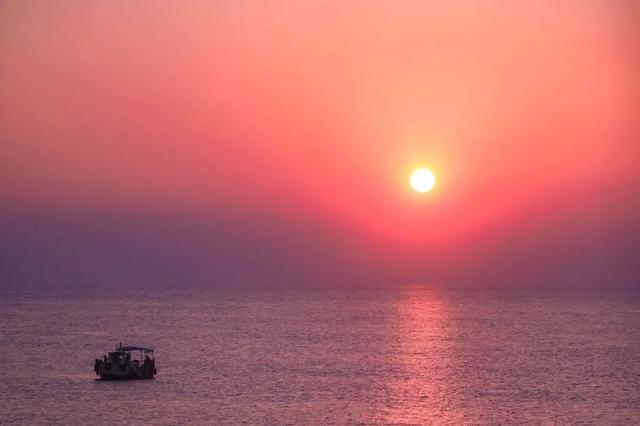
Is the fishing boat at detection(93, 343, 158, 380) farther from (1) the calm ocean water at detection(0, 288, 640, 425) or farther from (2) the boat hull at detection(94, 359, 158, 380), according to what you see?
(1) the calm ocean water at detection(0, 288, 640, 425)

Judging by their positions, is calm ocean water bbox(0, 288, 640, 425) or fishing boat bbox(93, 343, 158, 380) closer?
Result: calm ocean water bbox(0, 288, 640, 425)

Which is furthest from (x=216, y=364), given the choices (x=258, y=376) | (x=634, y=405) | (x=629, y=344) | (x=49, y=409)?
(x=629, y=344)

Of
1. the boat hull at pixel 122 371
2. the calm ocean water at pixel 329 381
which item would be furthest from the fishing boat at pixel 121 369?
the calm ocean water at pixel 329 381

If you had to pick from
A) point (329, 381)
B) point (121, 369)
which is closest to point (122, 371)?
point (121, 369)

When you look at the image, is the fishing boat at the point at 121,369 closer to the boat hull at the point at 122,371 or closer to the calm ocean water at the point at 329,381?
the boat hull at the point at 122,371

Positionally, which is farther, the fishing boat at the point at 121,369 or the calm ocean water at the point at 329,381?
the fishing boat at the point at 121,369

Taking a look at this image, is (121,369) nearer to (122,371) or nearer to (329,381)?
(122,371)

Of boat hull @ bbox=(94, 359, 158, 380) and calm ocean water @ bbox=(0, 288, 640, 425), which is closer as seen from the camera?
calm ocean water @ bbox=(0, 288, 640, 425)

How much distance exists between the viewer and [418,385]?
94.5 meters

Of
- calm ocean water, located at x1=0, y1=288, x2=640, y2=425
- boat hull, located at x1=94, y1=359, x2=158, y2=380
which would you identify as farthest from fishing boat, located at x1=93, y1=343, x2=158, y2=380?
calm ocean water, located at x1=0, y1=288, x2=640, y2=425

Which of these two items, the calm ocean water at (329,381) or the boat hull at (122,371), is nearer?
the calm ocean water at (329,381)

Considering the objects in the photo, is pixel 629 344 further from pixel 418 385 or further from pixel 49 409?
pixel 49 409

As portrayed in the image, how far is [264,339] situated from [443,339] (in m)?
28.3

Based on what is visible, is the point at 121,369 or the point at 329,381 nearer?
the point at 121,369
